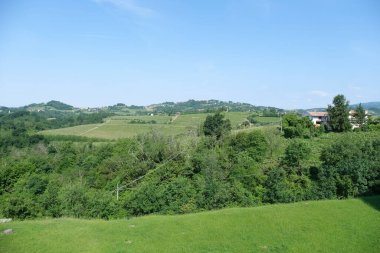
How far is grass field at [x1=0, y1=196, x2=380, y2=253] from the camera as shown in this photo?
17141 millimetres

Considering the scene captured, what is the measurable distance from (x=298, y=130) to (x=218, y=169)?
3164 centimetres

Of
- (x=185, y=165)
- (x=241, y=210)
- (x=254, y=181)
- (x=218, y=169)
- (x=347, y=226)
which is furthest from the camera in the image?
(x=185, y=165)

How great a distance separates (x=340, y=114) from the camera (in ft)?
225

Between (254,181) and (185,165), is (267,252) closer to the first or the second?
(254,181)

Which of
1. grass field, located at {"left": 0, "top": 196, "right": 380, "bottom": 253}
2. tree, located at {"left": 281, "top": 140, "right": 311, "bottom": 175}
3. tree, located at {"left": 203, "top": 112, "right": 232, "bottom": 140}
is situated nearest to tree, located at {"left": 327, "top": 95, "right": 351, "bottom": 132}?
tree, located at {"left": 203, "top": 112, "right": 232, "bottom": 140}

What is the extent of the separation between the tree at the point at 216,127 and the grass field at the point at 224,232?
42.4 meters

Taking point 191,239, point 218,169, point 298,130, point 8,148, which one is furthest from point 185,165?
point 8,148

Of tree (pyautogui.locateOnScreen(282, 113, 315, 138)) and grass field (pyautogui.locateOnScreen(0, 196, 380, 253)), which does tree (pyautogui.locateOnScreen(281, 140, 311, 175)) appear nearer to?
grass field (pyautogui.locateOnScreen(0, 196, 380, 253))

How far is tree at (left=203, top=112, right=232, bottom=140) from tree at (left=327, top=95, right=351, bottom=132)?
22.5 metres

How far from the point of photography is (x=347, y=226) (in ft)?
63.4

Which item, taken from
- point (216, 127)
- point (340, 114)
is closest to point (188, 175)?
point (216, 127)

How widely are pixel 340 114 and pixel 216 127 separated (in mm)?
26383

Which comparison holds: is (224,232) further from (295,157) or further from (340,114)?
(340,114)

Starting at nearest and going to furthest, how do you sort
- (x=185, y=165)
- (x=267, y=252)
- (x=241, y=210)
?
(x=267, y=252) → (x=241, y=210) → (x=185, y=165)
